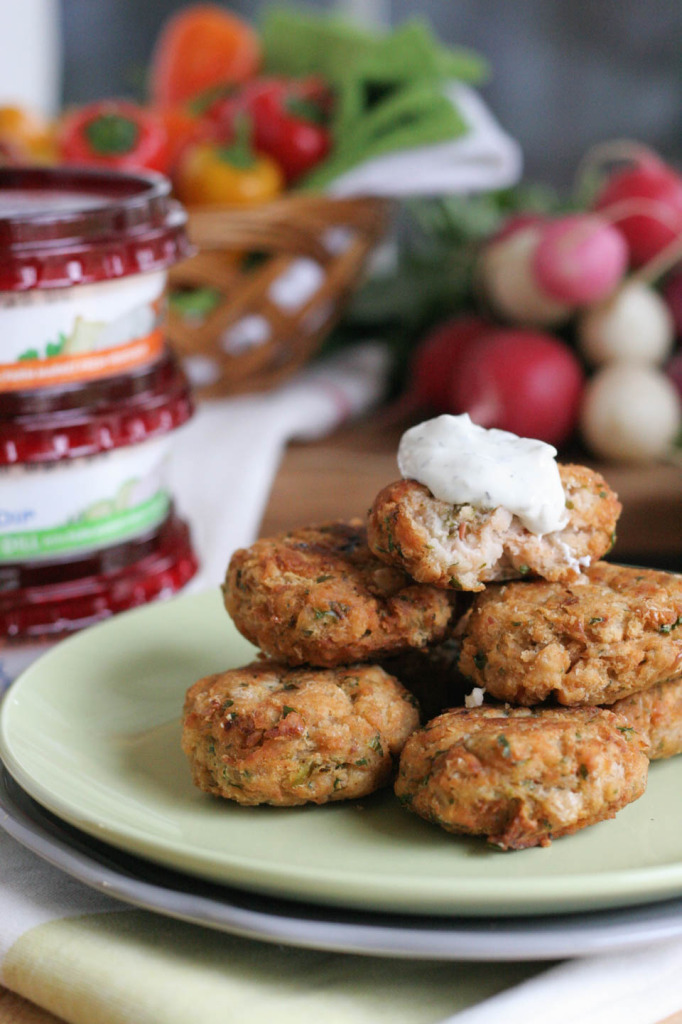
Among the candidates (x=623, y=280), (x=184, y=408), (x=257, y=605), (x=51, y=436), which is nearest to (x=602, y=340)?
(x=623, y=280)

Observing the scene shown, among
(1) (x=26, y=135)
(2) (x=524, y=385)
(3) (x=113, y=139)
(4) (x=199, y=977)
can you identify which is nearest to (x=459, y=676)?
(4) (x=199, y=977)

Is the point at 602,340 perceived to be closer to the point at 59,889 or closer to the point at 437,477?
the point at 437,477

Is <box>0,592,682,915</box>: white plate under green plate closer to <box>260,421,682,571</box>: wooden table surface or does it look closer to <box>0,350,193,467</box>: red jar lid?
<box>0,350,193,467</box>: red jar lid

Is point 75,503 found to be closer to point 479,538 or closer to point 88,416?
point 88,416

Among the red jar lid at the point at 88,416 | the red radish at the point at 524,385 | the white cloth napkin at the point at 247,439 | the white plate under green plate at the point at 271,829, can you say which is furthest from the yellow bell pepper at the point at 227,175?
the white plate under green plate at the point at 271,829

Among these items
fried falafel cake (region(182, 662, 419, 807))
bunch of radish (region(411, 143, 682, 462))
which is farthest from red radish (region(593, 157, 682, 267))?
fried falafel cake (region(182, 662, 419, 807))
